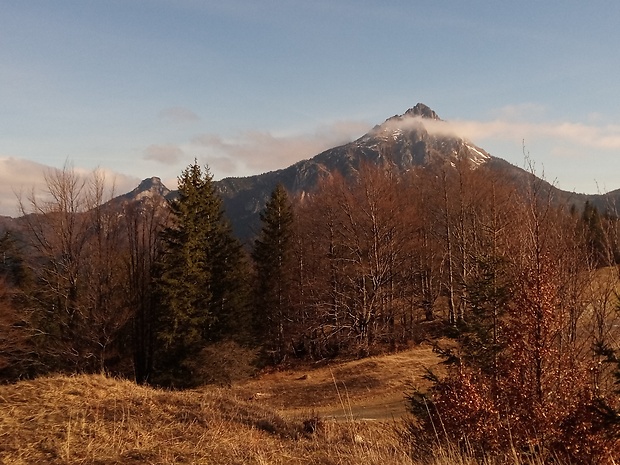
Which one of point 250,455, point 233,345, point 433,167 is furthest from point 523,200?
point 433,167

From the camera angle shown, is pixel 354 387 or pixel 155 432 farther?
pixel 354 387

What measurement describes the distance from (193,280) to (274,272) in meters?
7.22

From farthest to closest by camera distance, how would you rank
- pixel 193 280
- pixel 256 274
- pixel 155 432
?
pixel 256 274 < pixel 193 280 < pixel 155 432

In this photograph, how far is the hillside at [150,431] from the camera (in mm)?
5031

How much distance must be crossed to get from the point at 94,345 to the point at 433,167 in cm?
2983

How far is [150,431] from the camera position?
639 cm

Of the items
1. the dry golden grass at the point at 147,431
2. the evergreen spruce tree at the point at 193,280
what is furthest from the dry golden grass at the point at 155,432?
the evergreen spruce tree at the point at 193,280

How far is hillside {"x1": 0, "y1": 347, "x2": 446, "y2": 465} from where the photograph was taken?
503cm

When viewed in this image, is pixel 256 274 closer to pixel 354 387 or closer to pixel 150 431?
pixel 354 387

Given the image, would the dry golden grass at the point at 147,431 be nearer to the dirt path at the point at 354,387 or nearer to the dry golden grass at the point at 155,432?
the dry golden grass at the point at 155,432

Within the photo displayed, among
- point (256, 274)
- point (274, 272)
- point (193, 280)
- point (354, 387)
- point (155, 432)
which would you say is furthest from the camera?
point (256, 274)

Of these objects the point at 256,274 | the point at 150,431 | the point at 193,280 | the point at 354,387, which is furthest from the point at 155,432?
the point at 256,274

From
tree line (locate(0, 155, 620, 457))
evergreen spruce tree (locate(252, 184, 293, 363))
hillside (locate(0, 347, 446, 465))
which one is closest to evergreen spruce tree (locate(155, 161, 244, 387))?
tree line (locate(0, 155, 620, 457))

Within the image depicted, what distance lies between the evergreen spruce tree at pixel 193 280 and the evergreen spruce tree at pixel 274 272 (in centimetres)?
316
